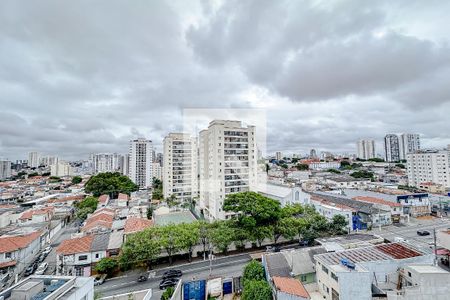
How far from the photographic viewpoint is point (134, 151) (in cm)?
2336

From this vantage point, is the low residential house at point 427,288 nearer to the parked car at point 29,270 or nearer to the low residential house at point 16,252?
the parked car at point 29,270

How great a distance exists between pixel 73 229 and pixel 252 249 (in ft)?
25.2

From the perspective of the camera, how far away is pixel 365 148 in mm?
34812

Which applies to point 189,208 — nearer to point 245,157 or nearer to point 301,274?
point 245,157

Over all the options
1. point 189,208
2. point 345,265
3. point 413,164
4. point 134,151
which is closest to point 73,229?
point 189,208

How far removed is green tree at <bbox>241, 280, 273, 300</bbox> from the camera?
12.7 ft

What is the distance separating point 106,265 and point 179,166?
33.1 feet

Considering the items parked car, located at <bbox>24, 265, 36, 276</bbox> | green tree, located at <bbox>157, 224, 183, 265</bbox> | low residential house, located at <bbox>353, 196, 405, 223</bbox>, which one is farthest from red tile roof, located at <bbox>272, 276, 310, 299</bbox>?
low residential house, located at <bbox>353, 196, 405, 223</bbox>

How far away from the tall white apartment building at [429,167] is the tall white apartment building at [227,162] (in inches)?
549

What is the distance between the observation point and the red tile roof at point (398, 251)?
4459 mm

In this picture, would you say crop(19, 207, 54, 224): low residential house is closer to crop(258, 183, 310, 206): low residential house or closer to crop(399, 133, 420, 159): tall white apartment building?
crop(258, 183, 310, 206): low residential house

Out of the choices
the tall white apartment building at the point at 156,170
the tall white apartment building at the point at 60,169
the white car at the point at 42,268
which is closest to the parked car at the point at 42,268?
the white car at the point at 42,268

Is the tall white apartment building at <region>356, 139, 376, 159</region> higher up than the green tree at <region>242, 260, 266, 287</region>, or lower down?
higher up

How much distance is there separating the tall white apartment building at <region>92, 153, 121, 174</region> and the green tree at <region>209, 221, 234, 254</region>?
105ft
